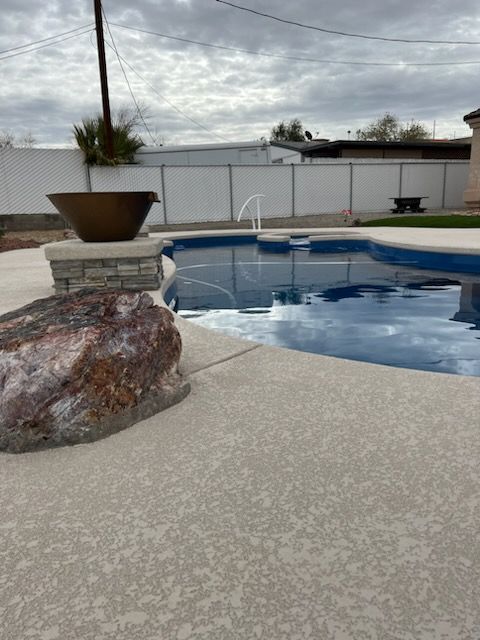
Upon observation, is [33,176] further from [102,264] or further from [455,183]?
[455,183]

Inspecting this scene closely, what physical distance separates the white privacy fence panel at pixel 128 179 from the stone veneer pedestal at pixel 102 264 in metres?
12.9

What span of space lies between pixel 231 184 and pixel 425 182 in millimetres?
10404

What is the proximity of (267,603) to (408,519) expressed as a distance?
26.3 inches

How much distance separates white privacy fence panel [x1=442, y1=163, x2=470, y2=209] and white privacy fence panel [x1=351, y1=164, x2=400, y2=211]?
3.25m

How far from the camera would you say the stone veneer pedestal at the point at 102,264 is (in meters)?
5.42

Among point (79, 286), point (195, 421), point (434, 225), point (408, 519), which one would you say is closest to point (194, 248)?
point (434, 225)

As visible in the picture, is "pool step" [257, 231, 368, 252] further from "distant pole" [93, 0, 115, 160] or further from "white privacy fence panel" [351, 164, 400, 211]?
"white privacy fence panel" [351, 164, 400, 211]

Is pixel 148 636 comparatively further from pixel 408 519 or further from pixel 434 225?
pixel 434 225

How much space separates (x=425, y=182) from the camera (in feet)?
75.9

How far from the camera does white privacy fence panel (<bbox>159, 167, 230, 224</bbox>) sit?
61.7ft

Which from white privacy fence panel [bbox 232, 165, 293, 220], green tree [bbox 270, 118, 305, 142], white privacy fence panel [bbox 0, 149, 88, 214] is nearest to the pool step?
white privacy fence panel [bbox 232, 165, 293, 220]

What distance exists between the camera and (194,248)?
544 inches

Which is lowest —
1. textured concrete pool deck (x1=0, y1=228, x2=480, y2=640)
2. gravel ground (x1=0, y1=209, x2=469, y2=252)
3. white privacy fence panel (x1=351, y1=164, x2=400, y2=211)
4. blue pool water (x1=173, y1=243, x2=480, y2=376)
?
blue pool water (x1=173, y1=243, x2=480, y2=376)

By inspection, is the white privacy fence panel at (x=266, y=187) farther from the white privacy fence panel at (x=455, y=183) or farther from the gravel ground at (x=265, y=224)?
the white privacy fence panel at (x=455, y=183)
